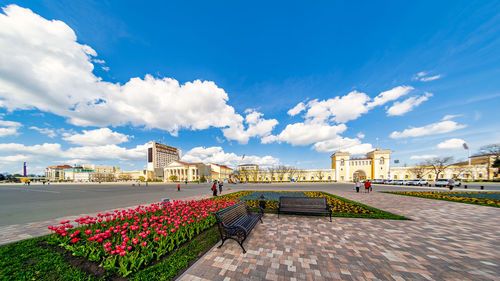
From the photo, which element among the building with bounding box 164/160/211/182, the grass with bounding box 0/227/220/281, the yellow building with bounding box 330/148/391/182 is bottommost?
the building with bounding box 164/160/211/182

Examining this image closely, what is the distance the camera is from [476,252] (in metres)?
3.81

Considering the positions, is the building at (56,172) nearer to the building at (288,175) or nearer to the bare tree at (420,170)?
the building at (288,175)

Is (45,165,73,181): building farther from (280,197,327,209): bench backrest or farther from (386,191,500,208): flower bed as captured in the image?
(386,191,500,208): flower bed

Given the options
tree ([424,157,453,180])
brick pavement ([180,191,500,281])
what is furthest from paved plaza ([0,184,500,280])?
tree ([424,157,453,180])

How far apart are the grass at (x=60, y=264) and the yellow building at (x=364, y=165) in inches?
2406

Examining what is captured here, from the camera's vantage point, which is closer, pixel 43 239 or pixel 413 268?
pixel 413 268

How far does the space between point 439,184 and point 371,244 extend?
41.3 metres

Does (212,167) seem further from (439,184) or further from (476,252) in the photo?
(476,252)

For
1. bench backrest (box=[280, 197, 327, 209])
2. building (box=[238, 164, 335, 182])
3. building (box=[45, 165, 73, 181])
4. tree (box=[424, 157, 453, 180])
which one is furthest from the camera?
building (box=[45, 165, 73, 181])

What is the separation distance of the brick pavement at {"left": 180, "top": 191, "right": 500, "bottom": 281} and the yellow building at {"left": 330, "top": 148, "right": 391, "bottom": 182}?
54591mm

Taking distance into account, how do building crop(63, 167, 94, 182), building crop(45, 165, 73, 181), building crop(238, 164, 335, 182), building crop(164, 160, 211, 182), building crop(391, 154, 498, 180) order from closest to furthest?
building crop(391, 154, 498, 180) < building crop(238, 164, 335, 182) < building crop(164, 160, 211, 182) < building crop(63, 167, 94, 182) < building crop(45, 165, 73, 181)

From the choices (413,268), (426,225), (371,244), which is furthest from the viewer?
(426,225)

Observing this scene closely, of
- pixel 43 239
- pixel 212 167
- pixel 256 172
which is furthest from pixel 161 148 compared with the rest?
pixel 43 239

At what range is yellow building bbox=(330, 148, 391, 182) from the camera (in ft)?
178
